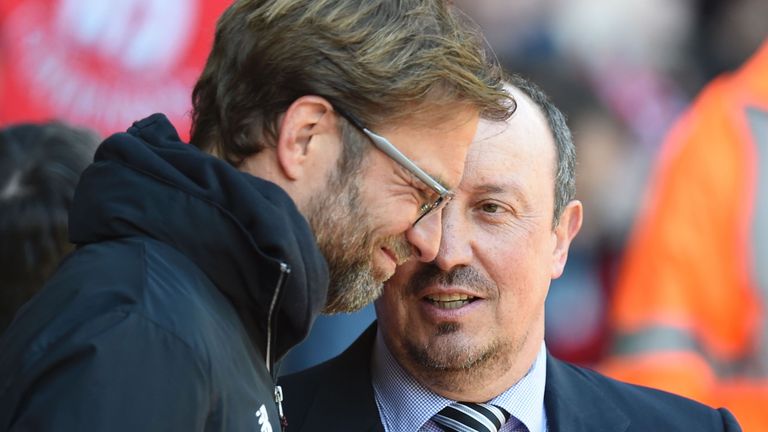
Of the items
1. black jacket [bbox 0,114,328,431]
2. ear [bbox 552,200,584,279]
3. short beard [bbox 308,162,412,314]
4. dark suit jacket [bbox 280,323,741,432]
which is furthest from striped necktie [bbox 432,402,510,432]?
black jacket [bbox 0,114,328,431]

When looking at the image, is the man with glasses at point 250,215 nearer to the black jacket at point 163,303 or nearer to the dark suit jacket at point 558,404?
the black jacket at point 163,303

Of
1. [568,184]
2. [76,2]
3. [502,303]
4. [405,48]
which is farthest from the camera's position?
[76,2]

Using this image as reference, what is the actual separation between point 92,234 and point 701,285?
10.3ft

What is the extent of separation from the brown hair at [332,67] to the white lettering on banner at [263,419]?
1.40 feet

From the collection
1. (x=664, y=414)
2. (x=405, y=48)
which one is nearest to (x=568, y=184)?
(x=664, y=414)

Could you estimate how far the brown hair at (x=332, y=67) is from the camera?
191 cm

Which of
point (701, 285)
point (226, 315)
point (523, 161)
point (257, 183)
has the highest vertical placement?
point (257, 183)

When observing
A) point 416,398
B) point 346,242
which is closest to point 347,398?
point 416,398

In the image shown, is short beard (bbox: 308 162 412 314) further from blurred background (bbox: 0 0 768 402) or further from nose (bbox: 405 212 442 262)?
blurred background (bbox: 0 0 768 402)

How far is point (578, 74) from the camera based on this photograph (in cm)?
437

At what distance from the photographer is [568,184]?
2.83 metres

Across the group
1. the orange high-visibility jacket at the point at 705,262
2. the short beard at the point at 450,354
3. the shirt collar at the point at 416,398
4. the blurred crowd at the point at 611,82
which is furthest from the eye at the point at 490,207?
the orange high-visibility jacket at the point at 705,262

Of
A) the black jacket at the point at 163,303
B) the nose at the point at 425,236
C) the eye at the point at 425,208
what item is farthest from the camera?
the nose at the point at 425,236

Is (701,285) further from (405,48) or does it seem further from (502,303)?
(405,48)
